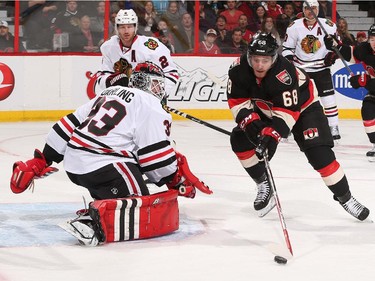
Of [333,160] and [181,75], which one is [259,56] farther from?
[181,75]

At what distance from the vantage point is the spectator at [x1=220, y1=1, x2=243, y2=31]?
31.3 ft

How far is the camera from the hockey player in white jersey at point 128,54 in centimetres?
593

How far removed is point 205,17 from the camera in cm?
947

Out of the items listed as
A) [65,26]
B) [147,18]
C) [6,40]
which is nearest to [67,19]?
[65,26]

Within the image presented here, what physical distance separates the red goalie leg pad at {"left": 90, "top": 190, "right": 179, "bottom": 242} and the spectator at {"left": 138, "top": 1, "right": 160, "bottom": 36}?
5.29m

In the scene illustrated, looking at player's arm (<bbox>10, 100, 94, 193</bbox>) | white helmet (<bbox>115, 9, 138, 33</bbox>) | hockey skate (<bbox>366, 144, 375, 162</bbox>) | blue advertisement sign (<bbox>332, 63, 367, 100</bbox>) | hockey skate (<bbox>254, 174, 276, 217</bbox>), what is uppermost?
white helmet (<bbox>115, 9, 138, 33</bbox>)

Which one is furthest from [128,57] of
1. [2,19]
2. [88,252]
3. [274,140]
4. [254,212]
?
[2,19]

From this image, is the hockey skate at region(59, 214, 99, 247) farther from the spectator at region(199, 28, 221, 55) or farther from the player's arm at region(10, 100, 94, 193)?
the spectator at region(199, 28, 221, 55)

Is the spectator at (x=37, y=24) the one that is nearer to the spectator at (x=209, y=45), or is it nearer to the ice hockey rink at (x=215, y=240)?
the spectator at (x=209, y=45)

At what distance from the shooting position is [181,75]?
911 centimetres

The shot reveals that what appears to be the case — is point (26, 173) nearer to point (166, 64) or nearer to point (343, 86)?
point (166, 64)

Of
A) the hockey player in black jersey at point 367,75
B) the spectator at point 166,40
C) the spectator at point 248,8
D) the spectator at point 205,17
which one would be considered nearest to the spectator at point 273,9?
the spectator at point 248,8

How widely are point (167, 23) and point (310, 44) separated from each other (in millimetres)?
1847

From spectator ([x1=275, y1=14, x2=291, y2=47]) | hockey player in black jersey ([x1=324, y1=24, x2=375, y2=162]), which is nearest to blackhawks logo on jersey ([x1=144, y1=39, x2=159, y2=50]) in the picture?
hockey player in black jersey ([x1=324, y1=24, x2=375, y2=162])
